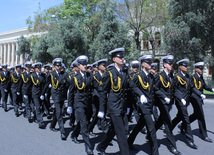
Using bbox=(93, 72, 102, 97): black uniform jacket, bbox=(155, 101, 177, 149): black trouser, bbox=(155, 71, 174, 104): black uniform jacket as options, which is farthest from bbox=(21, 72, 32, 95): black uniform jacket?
bbox=(155, 101, 177, 149): black trouser

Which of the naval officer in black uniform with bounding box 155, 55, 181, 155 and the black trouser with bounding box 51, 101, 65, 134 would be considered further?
the black trouser with bounding box 51, 101, 65, 134

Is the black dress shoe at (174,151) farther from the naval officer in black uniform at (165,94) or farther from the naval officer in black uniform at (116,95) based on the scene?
the naval officer in black uniform at (116,95)

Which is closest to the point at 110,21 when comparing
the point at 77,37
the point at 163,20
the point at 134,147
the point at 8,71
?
the point at 77,37

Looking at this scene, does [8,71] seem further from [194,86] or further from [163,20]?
[163,20]

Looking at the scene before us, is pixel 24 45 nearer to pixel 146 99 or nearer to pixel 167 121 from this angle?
pixel 167 121

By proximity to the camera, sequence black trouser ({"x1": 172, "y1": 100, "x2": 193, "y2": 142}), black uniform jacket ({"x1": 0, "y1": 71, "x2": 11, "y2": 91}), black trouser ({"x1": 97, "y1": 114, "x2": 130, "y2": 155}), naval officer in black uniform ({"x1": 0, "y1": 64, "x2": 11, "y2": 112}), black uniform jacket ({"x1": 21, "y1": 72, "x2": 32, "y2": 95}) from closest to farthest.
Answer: black trouser ({"x1": 97, "y1": 114, "x2": 130, "y2": 155}) < black trouser ({"x1": 172, "y1": 100, "x2": 193, "y2": 142}) < black uniform jacket ({"x1": 21, "y1": 72, "x2": 32, "y2": 95}) < naval officer in black uniform ({"x1": 0, "y1": 64, "x2": 11, "y2": 112}) < black uniform jacket ({"x1": 0, "y1": 71, "x2": 11, "y2": 91})

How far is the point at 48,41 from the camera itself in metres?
27.6

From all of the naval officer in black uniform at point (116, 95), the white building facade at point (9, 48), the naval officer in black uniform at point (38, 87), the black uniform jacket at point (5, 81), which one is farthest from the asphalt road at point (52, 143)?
the white building facade at point (9, 48)

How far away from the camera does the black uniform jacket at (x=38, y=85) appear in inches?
303

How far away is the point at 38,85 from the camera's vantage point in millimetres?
7824

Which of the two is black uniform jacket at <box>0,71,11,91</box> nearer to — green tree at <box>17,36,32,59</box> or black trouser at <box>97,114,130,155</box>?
black trouser at <box>97,114,130,155</box>

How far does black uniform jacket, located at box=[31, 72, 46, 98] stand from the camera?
7.68 m

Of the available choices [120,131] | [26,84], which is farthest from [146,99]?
[26,84]

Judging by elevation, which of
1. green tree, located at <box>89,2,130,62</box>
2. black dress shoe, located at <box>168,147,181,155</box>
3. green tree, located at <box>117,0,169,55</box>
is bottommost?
black dress shoe, located at <box>168,147,181,155</box>
